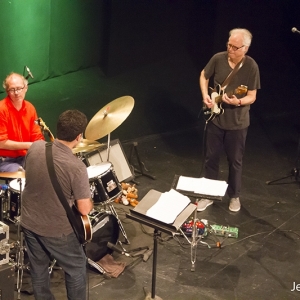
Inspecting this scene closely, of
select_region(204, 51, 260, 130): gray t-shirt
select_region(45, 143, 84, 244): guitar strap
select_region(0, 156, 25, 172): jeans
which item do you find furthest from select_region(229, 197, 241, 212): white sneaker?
select_region(45, 143, 84, 244): guitar strap

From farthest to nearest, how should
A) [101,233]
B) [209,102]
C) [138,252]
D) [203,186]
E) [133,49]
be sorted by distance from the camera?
[133,49], [209,102], [138,252], [101,233], [203,186]

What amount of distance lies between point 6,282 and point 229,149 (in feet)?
8.44

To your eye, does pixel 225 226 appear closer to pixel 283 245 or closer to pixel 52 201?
pixel 283 245

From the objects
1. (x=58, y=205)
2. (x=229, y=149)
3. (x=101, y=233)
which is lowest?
(x=101, y=233)

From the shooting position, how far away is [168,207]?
13.0 feet

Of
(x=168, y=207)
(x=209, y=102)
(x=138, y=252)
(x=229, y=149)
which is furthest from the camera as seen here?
(x=229, y=149)

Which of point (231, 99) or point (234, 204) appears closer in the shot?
point (231, 99)

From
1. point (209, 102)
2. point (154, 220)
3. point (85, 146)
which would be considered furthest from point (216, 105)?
point (154, 220)

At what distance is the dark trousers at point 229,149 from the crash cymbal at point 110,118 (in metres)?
1.09

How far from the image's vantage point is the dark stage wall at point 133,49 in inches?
280

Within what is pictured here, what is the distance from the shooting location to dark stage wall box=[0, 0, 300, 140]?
7105 mm

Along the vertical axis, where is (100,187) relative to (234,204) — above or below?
above

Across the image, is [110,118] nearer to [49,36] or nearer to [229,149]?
[229,149]

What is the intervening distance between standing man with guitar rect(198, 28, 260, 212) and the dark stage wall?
1985 millimetres
